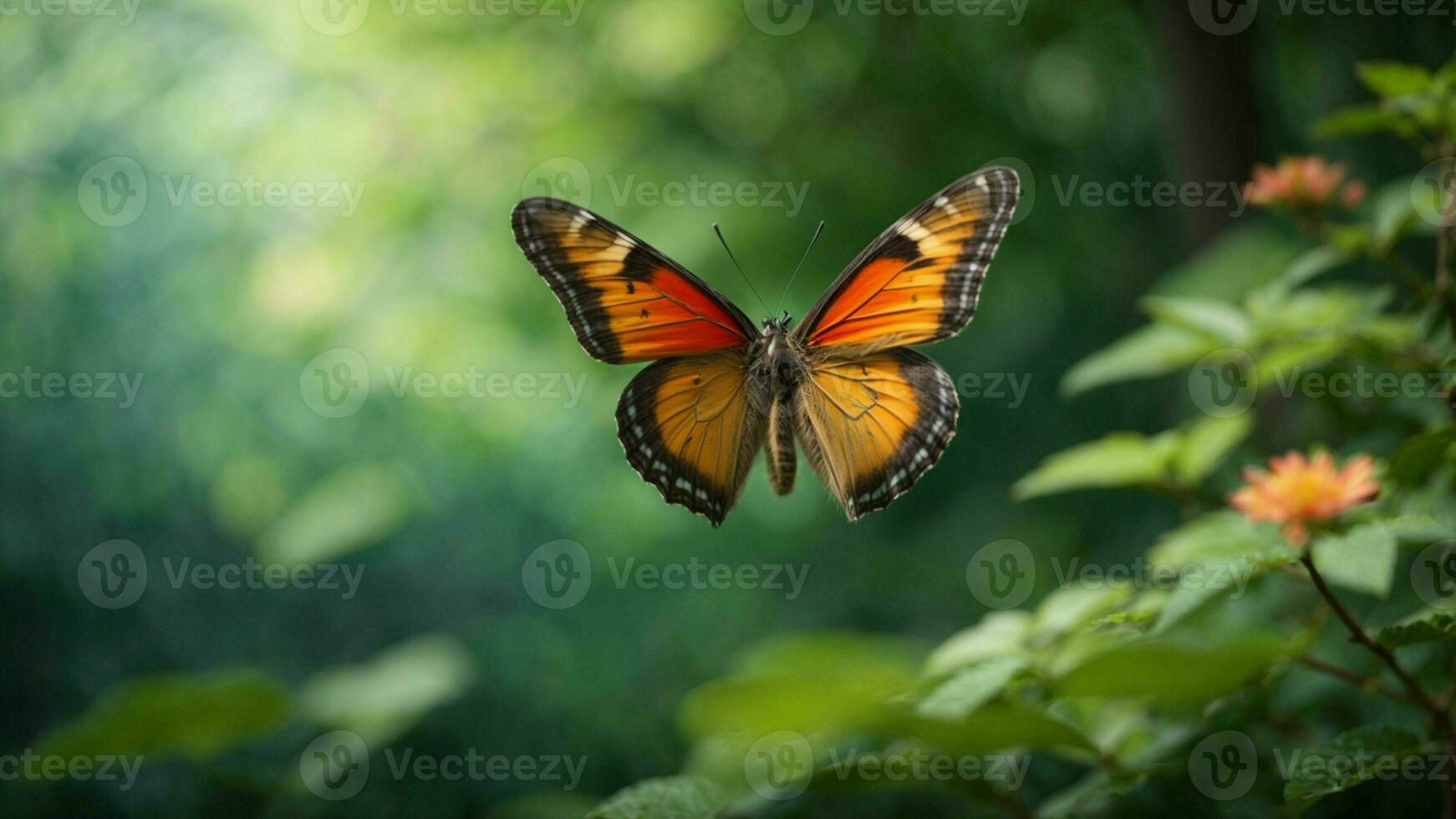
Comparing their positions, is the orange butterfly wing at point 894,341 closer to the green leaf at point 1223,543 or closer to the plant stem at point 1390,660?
the green leaf at point 1223,543

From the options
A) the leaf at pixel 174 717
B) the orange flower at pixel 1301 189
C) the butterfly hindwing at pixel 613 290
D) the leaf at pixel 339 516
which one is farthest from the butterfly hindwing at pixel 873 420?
the leaf at pixel 339 516

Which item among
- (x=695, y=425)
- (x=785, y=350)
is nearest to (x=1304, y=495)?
(x=785, y=350)

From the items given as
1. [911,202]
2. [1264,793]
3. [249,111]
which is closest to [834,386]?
[1264,793]

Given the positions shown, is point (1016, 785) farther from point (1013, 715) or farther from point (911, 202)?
point (911, 202)

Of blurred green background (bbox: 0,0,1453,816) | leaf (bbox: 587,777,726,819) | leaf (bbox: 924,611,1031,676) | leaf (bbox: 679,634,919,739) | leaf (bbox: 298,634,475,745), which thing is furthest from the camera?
blurred green background (bbox: 0,0,1453,816)

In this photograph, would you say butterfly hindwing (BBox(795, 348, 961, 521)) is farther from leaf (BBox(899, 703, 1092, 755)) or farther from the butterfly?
leaf (BBox(899, 703, 1092, 755))

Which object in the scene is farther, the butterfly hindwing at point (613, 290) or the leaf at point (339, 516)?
the leaf at point (339, 516)

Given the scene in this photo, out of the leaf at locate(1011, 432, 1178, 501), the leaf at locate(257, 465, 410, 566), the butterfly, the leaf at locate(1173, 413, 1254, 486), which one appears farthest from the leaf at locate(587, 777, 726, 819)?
the leaf at locate(257, 465, 410, 566)
